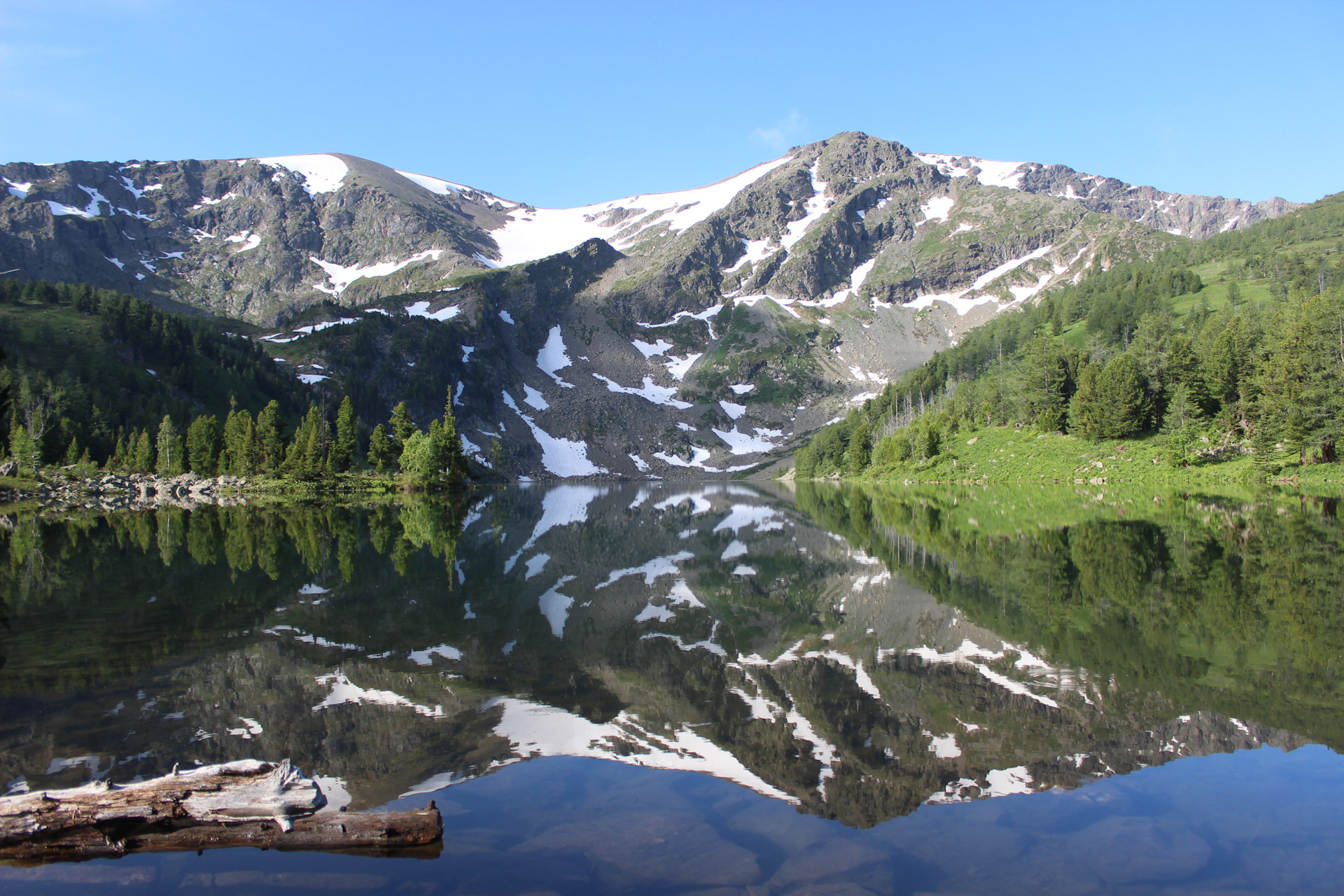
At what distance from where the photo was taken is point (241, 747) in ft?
30.1

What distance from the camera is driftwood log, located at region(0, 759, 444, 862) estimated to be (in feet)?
22.2

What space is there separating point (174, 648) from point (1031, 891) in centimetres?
1527

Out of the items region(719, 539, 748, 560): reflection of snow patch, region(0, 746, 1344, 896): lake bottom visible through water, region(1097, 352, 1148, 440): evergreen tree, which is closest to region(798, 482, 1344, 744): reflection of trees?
region(0, 746, 1344, 896): lake bottom visible through water

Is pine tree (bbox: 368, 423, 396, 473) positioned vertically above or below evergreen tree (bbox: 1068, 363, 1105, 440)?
below

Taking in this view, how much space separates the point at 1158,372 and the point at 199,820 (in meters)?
99.6

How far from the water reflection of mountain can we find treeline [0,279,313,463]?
102 metres

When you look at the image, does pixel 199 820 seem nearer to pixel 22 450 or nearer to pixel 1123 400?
pixel 1123 400

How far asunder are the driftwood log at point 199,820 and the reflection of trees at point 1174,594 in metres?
11.7

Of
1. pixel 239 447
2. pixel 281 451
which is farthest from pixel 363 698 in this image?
pixel 239 447

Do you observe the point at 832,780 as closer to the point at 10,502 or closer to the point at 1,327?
the point at 10,502

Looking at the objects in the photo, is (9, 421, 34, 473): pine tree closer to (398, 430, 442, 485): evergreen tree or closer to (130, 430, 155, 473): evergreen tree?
(130, 430, 155, 473): evergreen tree

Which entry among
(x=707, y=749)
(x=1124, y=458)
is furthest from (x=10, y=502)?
(x=1124, y=458)

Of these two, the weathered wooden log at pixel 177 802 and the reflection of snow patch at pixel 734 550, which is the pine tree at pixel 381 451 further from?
the weathered wooden log at pixel 177 802

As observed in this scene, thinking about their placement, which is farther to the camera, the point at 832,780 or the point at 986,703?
the point at 986,703
